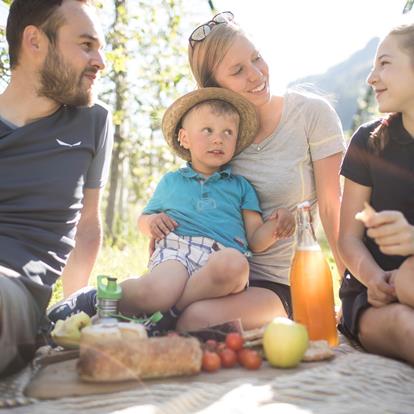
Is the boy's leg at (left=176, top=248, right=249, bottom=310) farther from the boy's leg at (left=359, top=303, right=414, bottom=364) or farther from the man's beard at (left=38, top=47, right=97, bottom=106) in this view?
the man's beard at (left=38, top=47, right=97, bottom=106)

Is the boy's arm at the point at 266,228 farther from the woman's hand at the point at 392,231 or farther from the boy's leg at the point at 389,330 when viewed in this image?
the woman's hand at the point at 392,231

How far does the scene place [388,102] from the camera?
2336 mm

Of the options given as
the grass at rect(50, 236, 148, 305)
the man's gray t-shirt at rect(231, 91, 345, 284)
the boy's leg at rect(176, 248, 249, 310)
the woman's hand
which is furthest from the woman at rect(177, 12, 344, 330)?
the grass at rect(50, 236, 148, 305)

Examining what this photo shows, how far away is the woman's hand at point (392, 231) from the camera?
5.72 feet

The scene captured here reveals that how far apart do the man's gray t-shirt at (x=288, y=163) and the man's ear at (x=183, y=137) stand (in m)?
0.31

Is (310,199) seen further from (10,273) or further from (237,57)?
(10,273)

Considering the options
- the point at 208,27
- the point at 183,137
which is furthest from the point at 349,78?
the point at 183,137

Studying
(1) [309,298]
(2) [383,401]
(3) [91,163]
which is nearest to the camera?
(2) [383,401]

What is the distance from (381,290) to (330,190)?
0.79 metres

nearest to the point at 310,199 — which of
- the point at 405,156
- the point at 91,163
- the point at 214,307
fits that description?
the point at 405,156

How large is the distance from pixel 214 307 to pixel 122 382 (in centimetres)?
68

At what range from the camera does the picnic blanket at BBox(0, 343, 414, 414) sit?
5.00ft

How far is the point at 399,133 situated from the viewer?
2.40 metres

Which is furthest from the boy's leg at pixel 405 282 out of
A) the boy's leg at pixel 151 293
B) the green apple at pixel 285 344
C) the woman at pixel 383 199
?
the boy's leg at pixel 151 293
